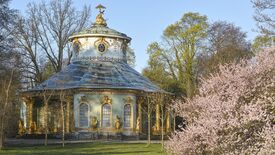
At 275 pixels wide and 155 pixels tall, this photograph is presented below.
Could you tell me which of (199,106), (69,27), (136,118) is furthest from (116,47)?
(199,106)

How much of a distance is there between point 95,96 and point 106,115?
163 cm

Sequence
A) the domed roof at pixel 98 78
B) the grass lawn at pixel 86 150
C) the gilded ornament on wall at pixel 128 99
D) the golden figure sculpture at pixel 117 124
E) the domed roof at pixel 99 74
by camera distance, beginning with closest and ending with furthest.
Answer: the grass lawn at pixel 86 150 < the golden figure sculpture at pixel 117 124 < the domed roof at pixel 98 78 < the domed roof at pixel 99 74 < the gilded ornament on wall at pixel 128 99

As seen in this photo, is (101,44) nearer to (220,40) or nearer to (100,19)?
(100,19)

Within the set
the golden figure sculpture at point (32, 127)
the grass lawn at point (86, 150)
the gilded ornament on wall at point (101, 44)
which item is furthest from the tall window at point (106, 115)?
the grass lawn at point (86, 150)

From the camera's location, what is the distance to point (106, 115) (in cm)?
3772

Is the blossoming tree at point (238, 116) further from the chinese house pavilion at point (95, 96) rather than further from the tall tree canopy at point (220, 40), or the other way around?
the tall tree canopy at point (220, 40)

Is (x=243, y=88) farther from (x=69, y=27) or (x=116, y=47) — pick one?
(x=69, y=27)

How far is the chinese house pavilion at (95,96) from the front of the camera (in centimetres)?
3731

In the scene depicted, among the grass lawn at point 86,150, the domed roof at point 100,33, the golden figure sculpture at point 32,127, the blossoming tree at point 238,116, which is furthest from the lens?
the domed roof at point 100,33

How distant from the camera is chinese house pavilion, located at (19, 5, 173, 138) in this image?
1469 inches

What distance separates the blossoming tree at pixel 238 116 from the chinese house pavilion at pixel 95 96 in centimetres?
2214

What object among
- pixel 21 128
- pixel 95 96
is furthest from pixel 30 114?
pixel 95 96

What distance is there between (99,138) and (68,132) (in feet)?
7.92

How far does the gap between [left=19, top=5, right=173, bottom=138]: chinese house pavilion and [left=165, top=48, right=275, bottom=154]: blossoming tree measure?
22.1 metres
